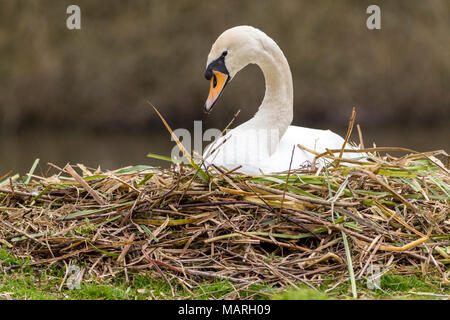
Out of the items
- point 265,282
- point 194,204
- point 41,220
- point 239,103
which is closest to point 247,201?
point 194,204

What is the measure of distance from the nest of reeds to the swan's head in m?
0.73

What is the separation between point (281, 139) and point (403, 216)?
0.90 metres

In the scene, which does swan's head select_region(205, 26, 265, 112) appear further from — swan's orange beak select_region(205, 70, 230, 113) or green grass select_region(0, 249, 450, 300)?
green grass select_region(0, 249, 450, 300)

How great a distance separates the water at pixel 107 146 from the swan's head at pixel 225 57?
2.54m

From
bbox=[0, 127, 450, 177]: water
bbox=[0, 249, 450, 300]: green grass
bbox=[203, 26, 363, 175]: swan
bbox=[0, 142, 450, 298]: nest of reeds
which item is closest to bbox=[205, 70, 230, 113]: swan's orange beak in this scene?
bbox=[203, 26, 363, 175]: swan

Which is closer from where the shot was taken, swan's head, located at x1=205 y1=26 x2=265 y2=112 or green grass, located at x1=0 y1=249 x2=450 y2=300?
green grass, located at x1=0 y1=249 x2=450 y2=300

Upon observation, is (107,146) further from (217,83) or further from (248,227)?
(248,227)

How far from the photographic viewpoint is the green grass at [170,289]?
1247mm

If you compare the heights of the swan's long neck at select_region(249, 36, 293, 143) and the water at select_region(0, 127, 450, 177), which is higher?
the swan's long neck at select_region(249, 36, 293, 143)

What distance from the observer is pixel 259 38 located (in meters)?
2.38

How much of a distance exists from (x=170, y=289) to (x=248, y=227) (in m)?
0.27

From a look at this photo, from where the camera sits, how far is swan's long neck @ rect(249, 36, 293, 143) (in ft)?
7.79

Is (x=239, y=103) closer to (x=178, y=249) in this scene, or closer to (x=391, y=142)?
(x=391, y=142)

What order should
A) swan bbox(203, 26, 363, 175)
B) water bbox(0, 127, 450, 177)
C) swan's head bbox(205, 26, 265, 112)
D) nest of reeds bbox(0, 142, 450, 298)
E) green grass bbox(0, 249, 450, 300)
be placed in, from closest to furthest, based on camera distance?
green grass bbox(0, 249, 450, 300), nest of reeds bbox(0, 142, 450, 298), swan bbox(203, 26, 363, 175), swan's head bbox(205, 26, 265, 112), water bbox(0, 127, 450, 177)
